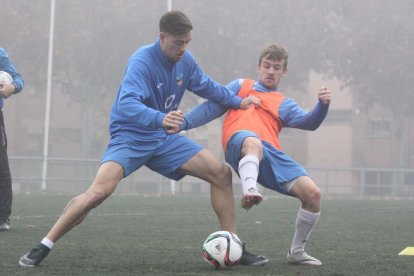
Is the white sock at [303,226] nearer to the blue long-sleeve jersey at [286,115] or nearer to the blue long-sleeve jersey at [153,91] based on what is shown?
the blue long-sleeve jersey at [286,115]

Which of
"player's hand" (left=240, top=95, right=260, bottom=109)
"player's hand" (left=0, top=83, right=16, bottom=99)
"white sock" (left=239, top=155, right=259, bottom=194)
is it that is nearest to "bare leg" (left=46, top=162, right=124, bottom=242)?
"white sock" (left=239, top=155, right=259, bottom=194)

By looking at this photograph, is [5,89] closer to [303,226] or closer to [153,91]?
[153,91]

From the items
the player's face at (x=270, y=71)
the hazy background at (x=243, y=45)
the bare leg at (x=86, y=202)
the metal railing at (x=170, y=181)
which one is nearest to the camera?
the bare leg at (x=86, y=202)

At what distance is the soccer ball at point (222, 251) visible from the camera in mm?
6840

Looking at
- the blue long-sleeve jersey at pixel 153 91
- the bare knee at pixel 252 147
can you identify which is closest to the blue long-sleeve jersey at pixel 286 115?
the blue long-sleeve jersey at pixel 153 91

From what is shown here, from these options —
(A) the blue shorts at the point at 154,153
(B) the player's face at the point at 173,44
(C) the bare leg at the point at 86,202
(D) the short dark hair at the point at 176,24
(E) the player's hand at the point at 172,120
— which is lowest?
(C) the bare leg at the point at 86,202

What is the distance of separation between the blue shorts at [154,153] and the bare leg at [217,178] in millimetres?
64

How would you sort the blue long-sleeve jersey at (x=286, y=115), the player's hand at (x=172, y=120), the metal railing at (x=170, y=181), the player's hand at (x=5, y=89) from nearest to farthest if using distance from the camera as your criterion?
the player's hand at (x=172, y=120) → the blue long-sleeve jersey at (x=286, y=115) → the player's hand at (x=5, y=89) → the metal railing at (x=170, y=181)

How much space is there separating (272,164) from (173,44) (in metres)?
1.21

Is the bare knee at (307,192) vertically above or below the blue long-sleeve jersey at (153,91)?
below

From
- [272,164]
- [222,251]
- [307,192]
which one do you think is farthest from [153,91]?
[307,192]

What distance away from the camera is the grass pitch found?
6.78 metres

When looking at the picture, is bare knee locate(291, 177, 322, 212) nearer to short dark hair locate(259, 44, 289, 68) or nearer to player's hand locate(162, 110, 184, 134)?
short dark hair locate(259, 44, 289, 68)

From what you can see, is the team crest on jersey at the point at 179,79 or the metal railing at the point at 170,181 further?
the metal railing at the point at 170,181
